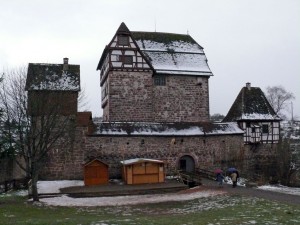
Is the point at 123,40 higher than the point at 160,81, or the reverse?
the point at 123,40

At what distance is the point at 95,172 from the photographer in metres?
30.0

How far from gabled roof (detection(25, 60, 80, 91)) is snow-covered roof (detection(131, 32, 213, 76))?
8.49m

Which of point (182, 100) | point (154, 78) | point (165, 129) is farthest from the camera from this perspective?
point (182, 100)

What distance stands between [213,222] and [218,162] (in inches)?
868

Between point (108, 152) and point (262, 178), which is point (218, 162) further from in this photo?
point (108, 152)

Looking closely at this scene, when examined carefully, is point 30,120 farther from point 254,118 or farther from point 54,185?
point 254,118

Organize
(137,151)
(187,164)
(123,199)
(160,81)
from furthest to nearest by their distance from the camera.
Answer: (160,81) < (187,164) < (137,151) < (123,199)

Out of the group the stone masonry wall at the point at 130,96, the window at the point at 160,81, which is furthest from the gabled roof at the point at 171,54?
the stone masonry wall at the point at 130,96

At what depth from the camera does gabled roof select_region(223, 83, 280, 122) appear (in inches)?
1474

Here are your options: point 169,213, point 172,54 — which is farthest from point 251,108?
point 169,213

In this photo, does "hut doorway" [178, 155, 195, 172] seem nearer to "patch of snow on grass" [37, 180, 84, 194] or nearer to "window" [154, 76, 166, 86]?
"window" [154, 76, 166, 86]

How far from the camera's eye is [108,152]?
107ft

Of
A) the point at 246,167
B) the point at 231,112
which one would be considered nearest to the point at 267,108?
the point at 231,112

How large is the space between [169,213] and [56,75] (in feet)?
62.0
